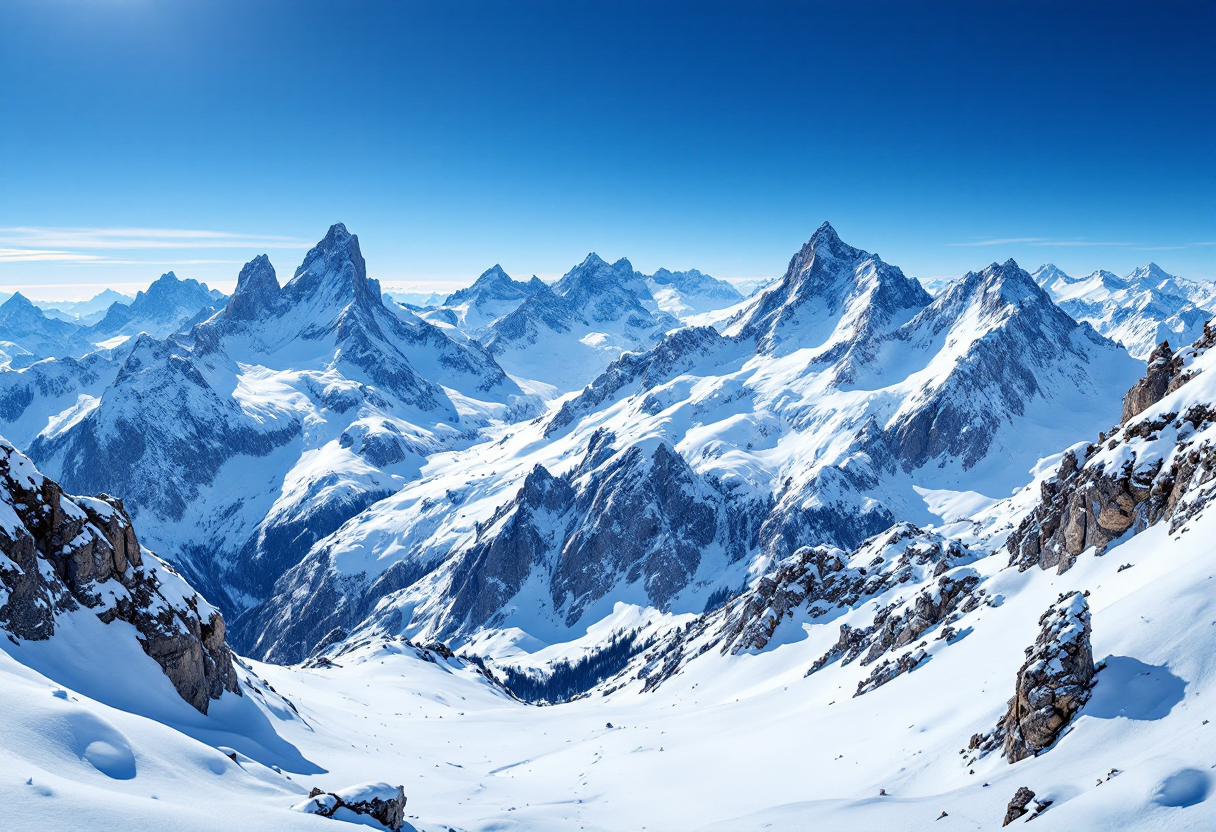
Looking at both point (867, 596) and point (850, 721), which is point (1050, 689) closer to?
point (850, 721)

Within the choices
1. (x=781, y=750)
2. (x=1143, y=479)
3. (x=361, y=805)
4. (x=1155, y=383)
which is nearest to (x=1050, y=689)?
(x=781, y=750)

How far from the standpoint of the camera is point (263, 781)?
3759 cm

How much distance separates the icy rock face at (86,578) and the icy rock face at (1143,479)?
237 ft

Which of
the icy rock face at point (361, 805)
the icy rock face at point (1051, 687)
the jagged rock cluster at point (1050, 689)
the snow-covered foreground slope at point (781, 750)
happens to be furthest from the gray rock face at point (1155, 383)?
the icy rock face at point (361, 805)

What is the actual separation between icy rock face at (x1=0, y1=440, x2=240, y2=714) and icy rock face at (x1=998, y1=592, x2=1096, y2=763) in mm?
54117

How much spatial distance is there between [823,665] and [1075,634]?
2104 inches

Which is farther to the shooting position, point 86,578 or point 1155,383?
point 1155,383

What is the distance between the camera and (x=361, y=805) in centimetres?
3394

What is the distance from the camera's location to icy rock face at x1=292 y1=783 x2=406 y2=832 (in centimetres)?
3200

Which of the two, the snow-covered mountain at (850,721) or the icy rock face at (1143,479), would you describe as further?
the icy rock face at (1143,479)

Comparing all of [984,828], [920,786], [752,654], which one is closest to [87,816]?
[984,828]

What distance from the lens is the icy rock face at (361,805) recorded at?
32000mm

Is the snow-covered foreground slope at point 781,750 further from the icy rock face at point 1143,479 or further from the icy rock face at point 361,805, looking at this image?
the icy rock face at point 1143,479

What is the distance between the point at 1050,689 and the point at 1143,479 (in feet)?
103
